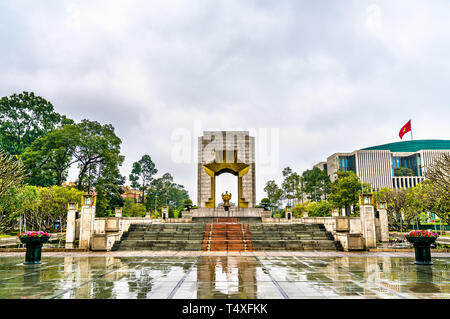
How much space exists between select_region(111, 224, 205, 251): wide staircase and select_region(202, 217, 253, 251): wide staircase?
18.3 inches

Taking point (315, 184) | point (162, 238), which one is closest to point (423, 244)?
point (162, 238)

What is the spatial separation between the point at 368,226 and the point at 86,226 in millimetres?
16323

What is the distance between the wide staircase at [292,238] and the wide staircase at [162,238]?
3.58 m

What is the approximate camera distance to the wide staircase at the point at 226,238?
17.3 metres

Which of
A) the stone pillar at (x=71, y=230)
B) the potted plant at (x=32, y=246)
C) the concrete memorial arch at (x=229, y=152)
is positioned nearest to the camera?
the potted plant at (x=32, y=246)

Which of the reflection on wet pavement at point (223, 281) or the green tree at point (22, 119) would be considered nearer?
the reflection on wet pavement at point (223, 281)

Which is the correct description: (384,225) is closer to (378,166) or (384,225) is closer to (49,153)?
(49,153)

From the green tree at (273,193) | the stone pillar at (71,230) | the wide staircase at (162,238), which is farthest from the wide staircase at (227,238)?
the green tree at (273,193)

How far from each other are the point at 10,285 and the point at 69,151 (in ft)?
124

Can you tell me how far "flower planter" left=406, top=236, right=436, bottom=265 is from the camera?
1117cm

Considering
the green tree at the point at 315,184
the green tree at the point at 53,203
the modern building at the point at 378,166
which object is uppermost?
the modern building at the point at 378,166

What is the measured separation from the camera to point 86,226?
17.8 m

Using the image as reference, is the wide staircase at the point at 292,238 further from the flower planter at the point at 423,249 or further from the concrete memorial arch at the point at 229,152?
the concrete memorial arch at the point at 229,152
